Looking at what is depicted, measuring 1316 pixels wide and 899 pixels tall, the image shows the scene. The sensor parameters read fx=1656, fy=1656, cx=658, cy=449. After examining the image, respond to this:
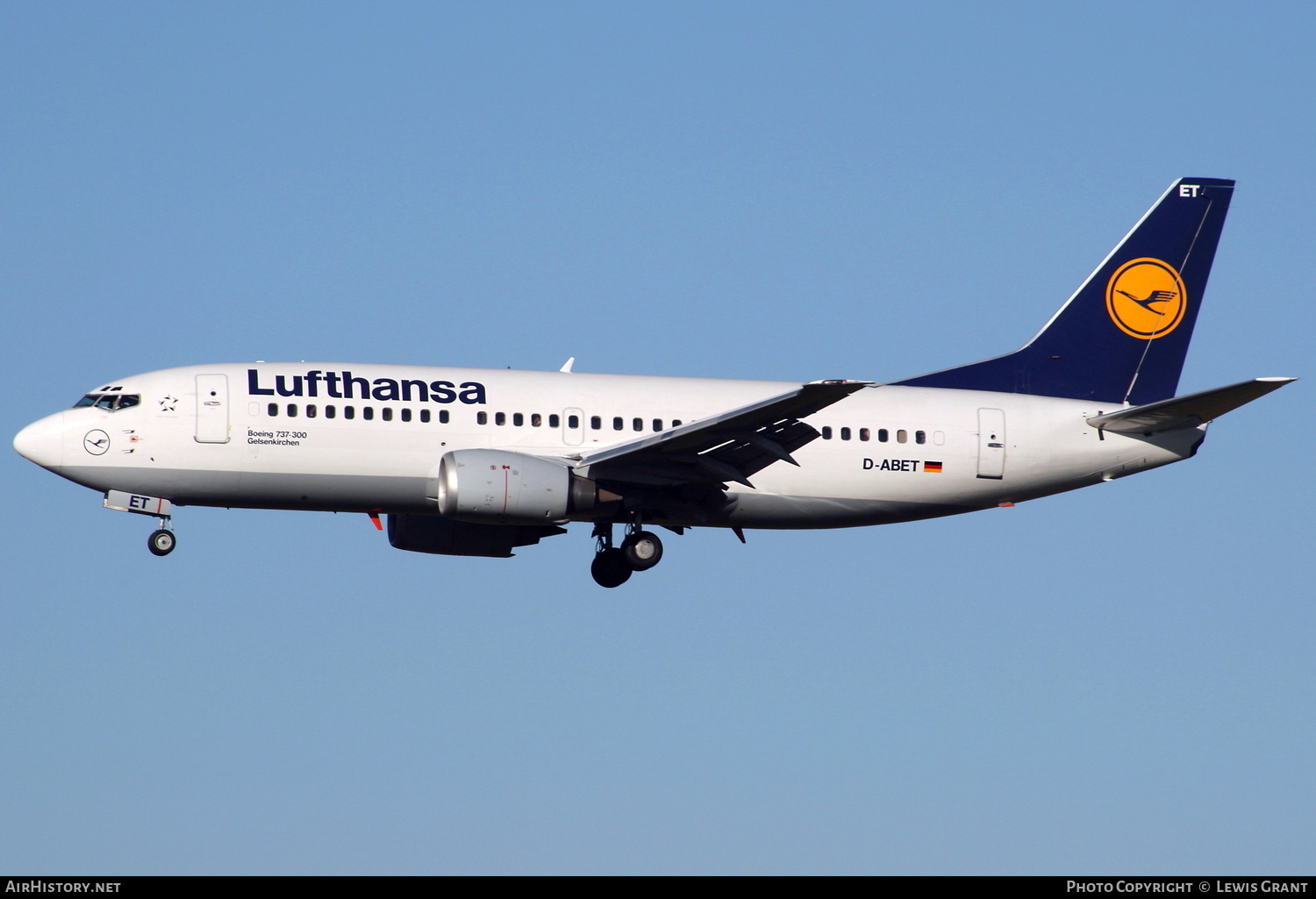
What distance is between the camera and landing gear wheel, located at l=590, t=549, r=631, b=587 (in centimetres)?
3884

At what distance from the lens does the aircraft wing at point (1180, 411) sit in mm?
35812

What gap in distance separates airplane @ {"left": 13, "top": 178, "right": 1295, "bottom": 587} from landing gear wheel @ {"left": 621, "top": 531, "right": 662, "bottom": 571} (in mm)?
51

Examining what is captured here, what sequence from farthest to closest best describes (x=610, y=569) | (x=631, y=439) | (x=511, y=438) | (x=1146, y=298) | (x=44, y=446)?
1. (x=1146, y=298)
2. (x=610, y=569)
3. (x=631, y=439)
4. (x=511, y=438)
5. (x=44, y=446)

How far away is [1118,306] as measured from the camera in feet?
139

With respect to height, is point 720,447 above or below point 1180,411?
below

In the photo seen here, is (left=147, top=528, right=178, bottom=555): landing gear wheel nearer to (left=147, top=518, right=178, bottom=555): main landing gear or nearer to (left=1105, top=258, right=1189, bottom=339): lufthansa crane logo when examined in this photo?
(left=147, top=518, right=178, bottom=555): main landing gear

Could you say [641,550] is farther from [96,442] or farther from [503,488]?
[96,442]

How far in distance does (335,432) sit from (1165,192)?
22387mm

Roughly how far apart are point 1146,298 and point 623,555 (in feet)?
50.2

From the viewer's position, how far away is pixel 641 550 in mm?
37812

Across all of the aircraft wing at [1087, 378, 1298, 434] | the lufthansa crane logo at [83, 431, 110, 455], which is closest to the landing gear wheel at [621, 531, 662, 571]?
→ the aircraft wing at [1087, 378, 1298, 434]

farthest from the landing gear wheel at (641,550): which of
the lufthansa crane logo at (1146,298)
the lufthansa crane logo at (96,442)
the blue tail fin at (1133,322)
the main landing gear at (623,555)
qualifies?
the lufthansa crane logo at (1146,298)

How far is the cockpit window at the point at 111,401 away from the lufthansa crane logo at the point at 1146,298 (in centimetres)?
2388

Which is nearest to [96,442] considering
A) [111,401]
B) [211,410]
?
[111,401]
